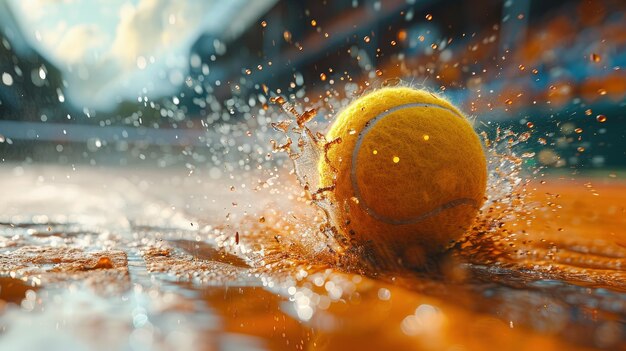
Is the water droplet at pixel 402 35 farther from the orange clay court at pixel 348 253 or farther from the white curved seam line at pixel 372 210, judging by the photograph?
the white curved seam line at pixel 372 210

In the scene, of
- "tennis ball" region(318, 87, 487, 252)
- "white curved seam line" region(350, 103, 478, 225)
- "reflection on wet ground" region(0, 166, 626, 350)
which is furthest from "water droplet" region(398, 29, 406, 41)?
"white curved seam line" region(350, 103, 478, 225)

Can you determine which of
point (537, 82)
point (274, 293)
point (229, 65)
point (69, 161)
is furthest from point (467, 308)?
point (229, 65)

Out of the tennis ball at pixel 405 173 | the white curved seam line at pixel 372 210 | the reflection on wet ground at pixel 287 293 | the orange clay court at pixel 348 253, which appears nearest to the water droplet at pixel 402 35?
the orange clay court at pixel 348 253

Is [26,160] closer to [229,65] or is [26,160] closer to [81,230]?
[229,65]

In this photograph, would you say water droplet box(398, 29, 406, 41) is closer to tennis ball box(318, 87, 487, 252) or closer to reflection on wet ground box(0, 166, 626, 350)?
reflection on wet ground box(0, 166, 626, 350)

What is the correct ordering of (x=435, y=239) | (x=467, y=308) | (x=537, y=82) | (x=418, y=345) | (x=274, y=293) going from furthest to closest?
1. (x=537, y=82)
2. (x=435, y=239)
3. (x=274, y=293)
4. (x=467, y=308)
5. (x=418, y=345)
